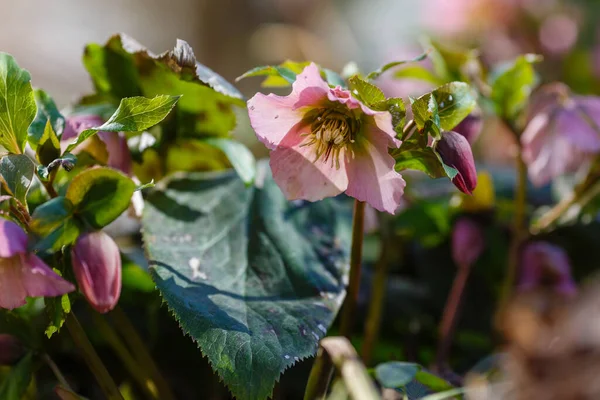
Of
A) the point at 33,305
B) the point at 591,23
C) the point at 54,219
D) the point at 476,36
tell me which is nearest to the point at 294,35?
the point at 476,36

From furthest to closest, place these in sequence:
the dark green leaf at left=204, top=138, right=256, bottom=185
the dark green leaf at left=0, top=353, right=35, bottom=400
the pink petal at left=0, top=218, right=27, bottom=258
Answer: the dark green leaf at left=204, top=138, right=256, bottom=185 → the dark green leaf at left=0, top=353, right=35, bottom=400 → the pink petal at left=0, top=218, right=27, bottom=258

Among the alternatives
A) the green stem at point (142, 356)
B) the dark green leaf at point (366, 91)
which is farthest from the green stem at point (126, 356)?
the dark green leaf at point (366, 91)

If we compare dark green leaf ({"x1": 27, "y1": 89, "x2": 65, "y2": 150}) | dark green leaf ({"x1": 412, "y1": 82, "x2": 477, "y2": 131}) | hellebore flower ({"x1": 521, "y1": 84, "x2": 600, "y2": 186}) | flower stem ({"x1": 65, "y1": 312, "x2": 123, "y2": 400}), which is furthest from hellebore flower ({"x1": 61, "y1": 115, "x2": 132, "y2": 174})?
hellebore flower ({"x1": 521, "y1": 84, "x2": 600, "y2": 186})

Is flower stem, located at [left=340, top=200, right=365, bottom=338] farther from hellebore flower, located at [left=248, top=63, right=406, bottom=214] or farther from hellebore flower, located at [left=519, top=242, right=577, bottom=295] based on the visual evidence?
hellebore flower, located at [left=519, top=242, right=577, bottom=295]

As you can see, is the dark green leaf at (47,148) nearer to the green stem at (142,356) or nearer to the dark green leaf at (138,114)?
the dark green leaf at (138,114)

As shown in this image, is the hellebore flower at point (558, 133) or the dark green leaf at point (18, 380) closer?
the dark green leaf at point (18, 380)

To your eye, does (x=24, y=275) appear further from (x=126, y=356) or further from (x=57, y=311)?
(x=126, y=356)

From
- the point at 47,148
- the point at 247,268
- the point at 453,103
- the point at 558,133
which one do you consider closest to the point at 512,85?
the point at 558,133
